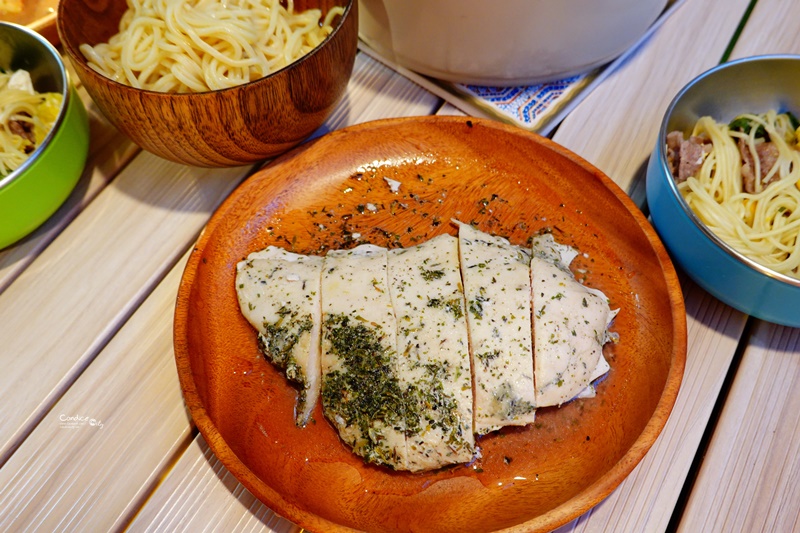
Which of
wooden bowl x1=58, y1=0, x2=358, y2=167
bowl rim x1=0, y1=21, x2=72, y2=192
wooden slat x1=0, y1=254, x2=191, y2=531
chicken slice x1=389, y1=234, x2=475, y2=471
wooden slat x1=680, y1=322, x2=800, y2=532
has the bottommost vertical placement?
wooden slat x1=0, y1=254, x2=191, y2=531

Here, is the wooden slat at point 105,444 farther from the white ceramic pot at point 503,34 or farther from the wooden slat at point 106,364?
the white ceramic pot at point 503,34

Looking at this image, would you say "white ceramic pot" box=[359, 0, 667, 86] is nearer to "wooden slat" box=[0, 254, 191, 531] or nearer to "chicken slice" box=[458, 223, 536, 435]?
"chicken slice" box=[458, 223, 536, 435]

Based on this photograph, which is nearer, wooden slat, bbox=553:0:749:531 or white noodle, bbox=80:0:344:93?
wooden slat, bbox=553:0:749:531

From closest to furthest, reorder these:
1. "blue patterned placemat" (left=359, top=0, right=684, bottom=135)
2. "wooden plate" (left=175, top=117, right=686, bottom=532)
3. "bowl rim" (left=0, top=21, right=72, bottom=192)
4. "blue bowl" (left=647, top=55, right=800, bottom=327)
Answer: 1. "wooden plate" (left=175, top=117, right=686, bottom=532)
2. "blue bowl" (left=647, top=55, right=800, bottom=327)
3. "bowl rim" (left=0, top=21, right=72, bottom=192)
4. "blue patterned placemat" (left=359, top=0, right=684, bottom=135)

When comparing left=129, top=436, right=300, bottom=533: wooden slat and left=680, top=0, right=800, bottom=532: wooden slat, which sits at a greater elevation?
left=680, top=0, right=800, bottom=532: wooden slat

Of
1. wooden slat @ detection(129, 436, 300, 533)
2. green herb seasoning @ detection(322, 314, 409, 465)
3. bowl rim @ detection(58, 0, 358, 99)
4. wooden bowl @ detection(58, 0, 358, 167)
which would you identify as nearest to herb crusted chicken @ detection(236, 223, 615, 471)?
green herb seasoning @ detection(322, 314, 409, 465)

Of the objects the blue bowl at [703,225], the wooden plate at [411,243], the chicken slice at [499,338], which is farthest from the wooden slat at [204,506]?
the blue bowl at [703,225]
